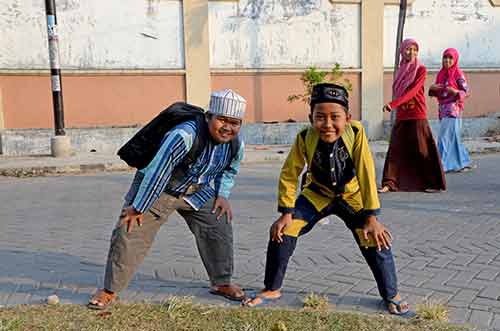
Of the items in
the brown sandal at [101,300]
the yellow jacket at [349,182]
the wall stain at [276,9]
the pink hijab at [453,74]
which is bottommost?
the brown sandal at [101,300]

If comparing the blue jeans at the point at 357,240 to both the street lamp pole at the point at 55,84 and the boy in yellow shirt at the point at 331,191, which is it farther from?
the street lamp pole at the point at 55,84

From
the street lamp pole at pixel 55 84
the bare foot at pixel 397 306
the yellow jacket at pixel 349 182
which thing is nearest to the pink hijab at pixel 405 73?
the yellow jacket at pixel 349 182

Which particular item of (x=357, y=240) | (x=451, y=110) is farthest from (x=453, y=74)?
(x=357, y=240)

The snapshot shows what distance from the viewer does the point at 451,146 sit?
9.25 metres

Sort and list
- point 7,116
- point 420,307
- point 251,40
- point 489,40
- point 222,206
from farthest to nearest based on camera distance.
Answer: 1. point 489,40
2. point 251,40
3. point 7,116
4. point 222,206
5. point 420,307

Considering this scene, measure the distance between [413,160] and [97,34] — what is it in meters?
8.74

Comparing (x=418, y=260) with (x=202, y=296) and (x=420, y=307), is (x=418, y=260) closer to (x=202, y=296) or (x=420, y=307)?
(x=420, y=307)

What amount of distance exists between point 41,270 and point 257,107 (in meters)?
10.8

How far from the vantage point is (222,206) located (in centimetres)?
364

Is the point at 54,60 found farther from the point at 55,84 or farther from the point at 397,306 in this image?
the point at 397,306

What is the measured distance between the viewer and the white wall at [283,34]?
14.2 metres

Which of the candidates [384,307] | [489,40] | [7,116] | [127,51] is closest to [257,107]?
[127,51]

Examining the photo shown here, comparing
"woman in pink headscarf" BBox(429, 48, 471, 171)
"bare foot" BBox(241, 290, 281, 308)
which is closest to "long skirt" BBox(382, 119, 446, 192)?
"woman in pink headscarf" BBox(429, 48, 471, 171)

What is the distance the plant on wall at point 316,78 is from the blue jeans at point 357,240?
1068 cm
